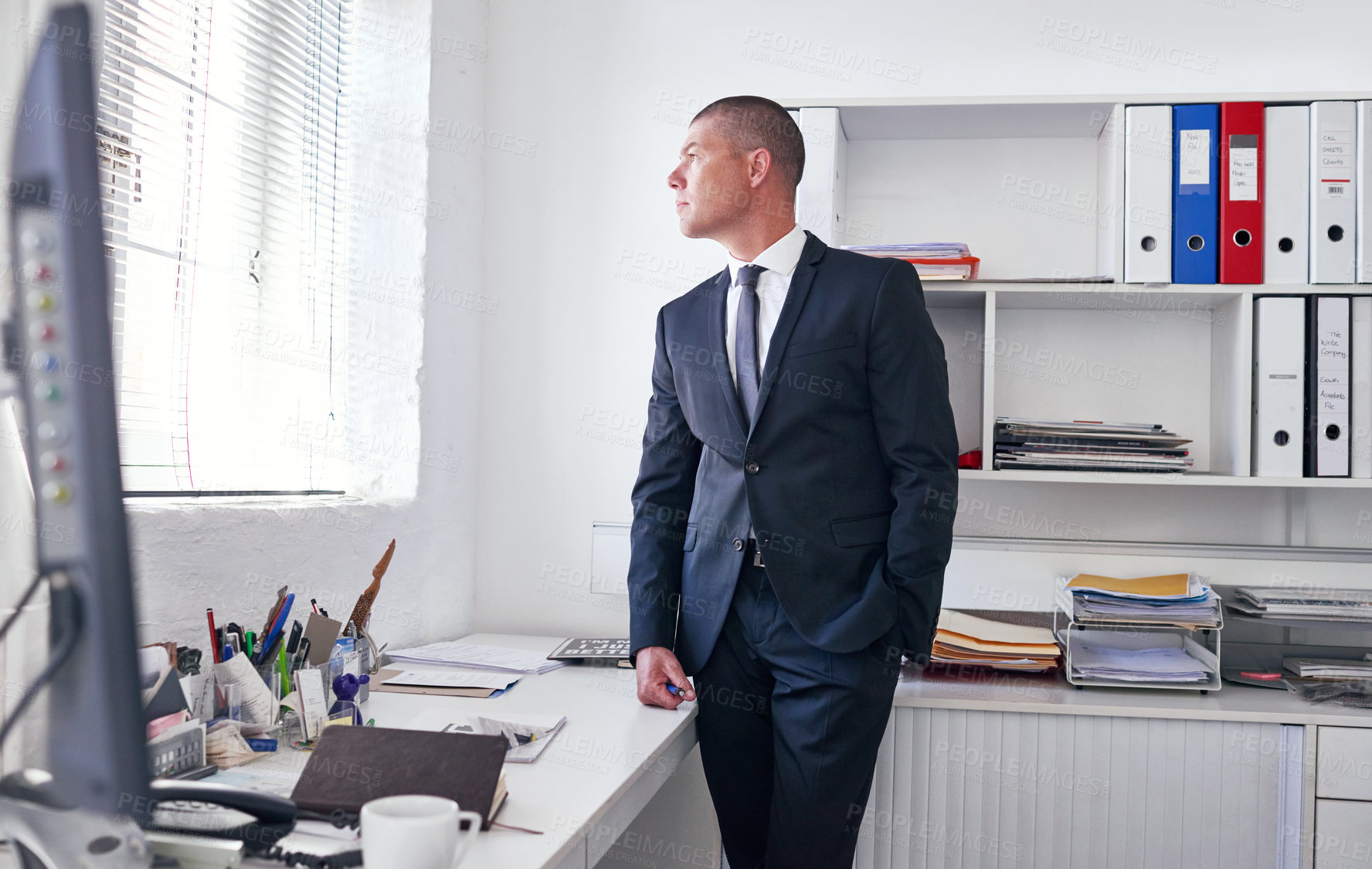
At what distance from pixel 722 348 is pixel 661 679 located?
53cm

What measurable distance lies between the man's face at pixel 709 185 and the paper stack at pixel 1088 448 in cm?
78

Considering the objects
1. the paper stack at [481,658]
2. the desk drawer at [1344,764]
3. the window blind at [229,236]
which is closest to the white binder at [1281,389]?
the desk drawer at [1344,764]

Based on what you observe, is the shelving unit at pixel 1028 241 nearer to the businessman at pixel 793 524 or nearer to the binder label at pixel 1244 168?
the binder label at pixel 1244 168

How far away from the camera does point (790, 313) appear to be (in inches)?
59.1

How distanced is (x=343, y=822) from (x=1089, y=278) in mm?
1735

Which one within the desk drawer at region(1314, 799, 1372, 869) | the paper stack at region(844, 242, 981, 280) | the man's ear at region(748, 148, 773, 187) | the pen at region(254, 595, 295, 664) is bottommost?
the desk drawer at region(1314, 799, 1372, 869)

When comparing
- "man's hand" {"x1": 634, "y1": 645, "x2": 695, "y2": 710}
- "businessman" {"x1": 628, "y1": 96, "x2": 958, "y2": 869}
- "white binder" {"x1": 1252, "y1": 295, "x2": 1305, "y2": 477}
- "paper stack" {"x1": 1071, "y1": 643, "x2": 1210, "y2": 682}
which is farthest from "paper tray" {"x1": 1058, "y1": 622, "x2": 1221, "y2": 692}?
"man's hand" {"x1": 634, "y1": 645, "x2": 695, "y2": 710}

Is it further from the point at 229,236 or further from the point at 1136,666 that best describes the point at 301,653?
the point at 1136,666

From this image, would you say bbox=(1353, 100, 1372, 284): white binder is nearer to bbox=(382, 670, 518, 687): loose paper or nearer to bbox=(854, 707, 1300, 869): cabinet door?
bbox=(854, 707, 1300, 869): cabinet door

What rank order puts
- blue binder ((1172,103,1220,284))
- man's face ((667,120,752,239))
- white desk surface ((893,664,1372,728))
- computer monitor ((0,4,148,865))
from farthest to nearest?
1. blue binder ((1172,103,1220,284))
2. white desk surface ((893,664,1372,728))
3. man's face ((667,120,752,239))
4. computer monitor ((0,4,148,865))

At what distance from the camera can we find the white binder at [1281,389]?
189 cm

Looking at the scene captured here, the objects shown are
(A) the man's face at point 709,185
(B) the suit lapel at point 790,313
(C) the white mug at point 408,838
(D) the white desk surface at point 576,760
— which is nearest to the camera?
(C) the white mug at point 408,838

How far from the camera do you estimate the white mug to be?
0.74 m

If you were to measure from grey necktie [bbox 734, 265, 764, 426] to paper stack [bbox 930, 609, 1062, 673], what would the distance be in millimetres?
706
